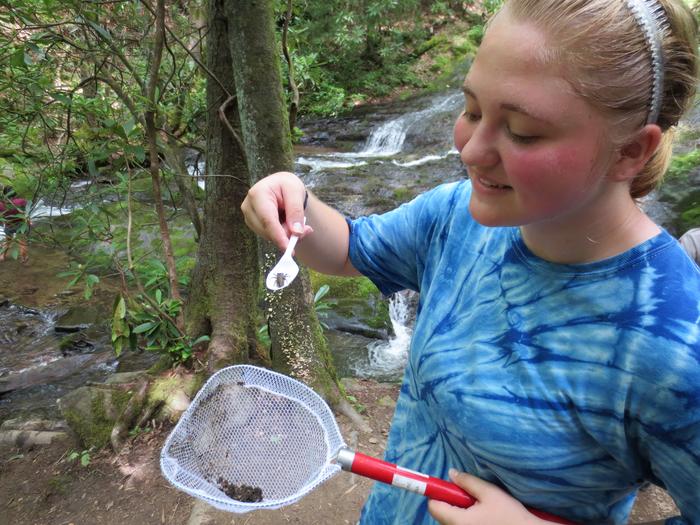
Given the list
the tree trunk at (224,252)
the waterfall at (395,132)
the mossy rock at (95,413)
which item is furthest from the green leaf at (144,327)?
the waterfall at (395,132)

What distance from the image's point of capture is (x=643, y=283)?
0.75 meters

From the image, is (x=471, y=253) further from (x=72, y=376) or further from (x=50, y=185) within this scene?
(x=72, y=376)

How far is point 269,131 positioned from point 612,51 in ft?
6.34

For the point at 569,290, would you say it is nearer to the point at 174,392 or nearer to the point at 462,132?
the point at 462,132

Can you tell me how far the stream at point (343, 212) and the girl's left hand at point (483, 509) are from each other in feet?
9.08

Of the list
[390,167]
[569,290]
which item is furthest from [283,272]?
[390,167]

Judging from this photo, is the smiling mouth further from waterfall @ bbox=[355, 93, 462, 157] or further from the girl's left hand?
waterfall @ bbox=[355, 93, 462, 157]

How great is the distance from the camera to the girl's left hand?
0.81 metres

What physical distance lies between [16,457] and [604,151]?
3.67m

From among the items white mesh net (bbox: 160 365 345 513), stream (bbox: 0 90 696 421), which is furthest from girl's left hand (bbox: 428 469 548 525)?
stream (bbox: 0 90 696 421)

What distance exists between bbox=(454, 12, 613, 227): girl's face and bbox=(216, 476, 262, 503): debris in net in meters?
0.88

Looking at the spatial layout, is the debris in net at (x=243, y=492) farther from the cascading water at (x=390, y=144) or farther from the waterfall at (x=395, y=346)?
the cascading water at (x=390, y=144)

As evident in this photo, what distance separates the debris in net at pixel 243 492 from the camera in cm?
115

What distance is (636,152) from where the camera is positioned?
2.47ft
